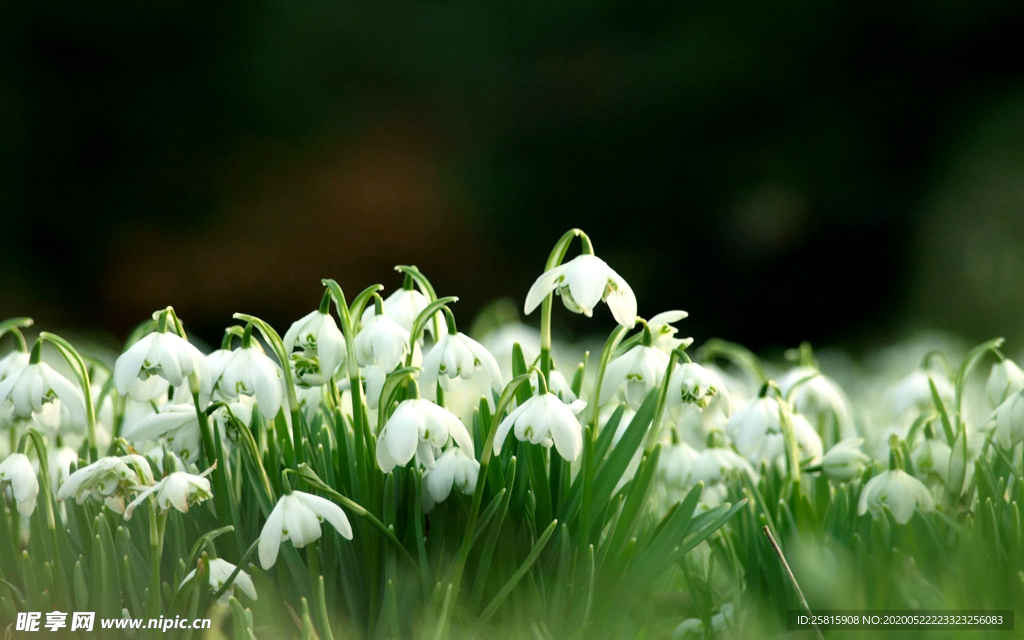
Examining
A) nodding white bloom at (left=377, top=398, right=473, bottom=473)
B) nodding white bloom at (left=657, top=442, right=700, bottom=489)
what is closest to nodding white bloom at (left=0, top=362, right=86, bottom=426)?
nodding white bloom at (left=377, top=398, right=473, bottom=473)

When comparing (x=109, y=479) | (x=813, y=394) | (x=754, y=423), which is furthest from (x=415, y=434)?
(x=813, y=394)

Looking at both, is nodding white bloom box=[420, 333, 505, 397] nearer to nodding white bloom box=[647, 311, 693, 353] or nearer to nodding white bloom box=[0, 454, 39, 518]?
nodding white bloom box=[647, 311, 693, 353]

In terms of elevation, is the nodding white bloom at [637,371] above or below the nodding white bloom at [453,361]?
below

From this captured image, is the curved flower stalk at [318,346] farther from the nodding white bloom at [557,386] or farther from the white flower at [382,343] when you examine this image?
the nodding white bloom at [557,386]

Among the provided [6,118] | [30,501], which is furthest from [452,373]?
[6,118]

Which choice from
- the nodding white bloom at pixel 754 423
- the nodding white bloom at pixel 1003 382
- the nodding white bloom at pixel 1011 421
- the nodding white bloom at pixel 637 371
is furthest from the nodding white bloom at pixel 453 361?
the nodding white bloom at pixel 1003 382

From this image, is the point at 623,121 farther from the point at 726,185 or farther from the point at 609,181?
the point at 726,185
